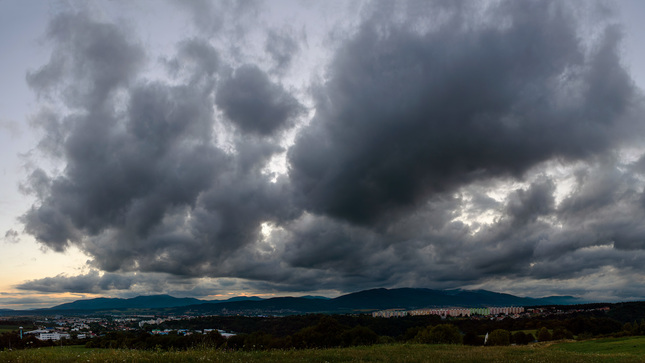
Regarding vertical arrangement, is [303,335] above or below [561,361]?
below

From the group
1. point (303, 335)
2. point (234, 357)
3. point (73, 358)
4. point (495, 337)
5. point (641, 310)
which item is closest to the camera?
point (73, 358)

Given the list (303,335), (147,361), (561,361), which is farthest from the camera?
(303,335)

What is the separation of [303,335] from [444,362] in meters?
50.0

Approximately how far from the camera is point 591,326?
93.2 metres

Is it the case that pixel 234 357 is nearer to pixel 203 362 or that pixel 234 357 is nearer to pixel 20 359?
pixel 203 362

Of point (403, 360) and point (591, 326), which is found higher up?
point (403, 360)

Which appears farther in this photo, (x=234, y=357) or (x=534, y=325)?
(x=534, y=325)

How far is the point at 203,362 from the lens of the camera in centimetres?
1205

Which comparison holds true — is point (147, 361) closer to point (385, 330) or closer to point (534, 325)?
point (385, 330)

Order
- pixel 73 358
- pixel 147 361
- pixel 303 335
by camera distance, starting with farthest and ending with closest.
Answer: pixel 303 335, pixel 73 358, pixel 147 361

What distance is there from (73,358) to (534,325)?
12804cm

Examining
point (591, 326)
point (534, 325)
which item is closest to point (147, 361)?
point (591, 326)

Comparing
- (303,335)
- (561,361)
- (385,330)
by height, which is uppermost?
(561,361)

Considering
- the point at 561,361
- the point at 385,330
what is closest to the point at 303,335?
the point at 561,361
